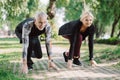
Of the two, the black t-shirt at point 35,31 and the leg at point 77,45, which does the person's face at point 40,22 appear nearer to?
the black t-shirt at point 35,31

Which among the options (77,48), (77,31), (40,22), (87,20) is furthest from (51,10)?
(40,22)

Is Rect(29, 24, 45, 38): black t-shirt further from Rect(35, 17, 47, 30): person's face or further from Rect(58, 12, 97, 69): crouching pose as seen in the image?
Rect(58, 12, 97, 69): crouching pose

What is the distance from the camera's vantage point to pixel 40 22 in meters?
9.16

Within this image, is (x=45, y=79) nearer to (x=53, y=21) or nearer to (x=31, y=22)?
(x=31, y=22)

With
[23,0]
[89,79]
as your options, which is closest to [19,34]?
[89,79]

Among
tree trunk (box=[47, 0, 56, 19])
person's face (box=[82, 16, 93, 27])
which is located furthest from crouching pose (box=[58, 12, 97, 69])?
tree trunk (box=[47, 0, 56, 19])

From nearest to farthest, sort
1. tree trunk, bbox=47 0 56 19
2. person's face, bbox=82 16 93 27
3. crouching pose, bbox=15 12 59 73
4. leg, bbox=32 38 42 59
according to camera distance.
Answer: crouching pose, bbox=15 12 59 73 < person's face, bbox=82 16 93 27 < leg, bbox=32 38 42 59 < tree trunk, bbox=47 0 56 19

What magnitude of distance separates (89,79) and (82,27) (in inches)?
90.7

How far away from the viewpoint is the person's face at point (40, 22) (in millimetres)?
9029

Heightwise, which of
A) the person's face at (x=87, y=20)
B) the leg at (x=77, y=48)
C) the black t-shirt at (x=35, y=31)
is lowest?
the leg at (x=77, y=48)

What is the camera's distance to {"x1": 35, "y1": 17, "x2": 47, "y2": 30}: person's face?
9.03 meters

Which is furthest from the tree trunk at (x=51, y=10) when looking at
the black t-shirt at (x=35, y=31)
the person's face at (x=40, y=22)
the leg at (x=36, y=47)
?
the person's face at (x=40, y=22)

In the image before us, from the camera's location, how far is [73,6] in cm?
6334

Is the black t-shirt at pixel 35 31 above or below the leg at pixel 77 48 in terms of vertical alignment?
above
